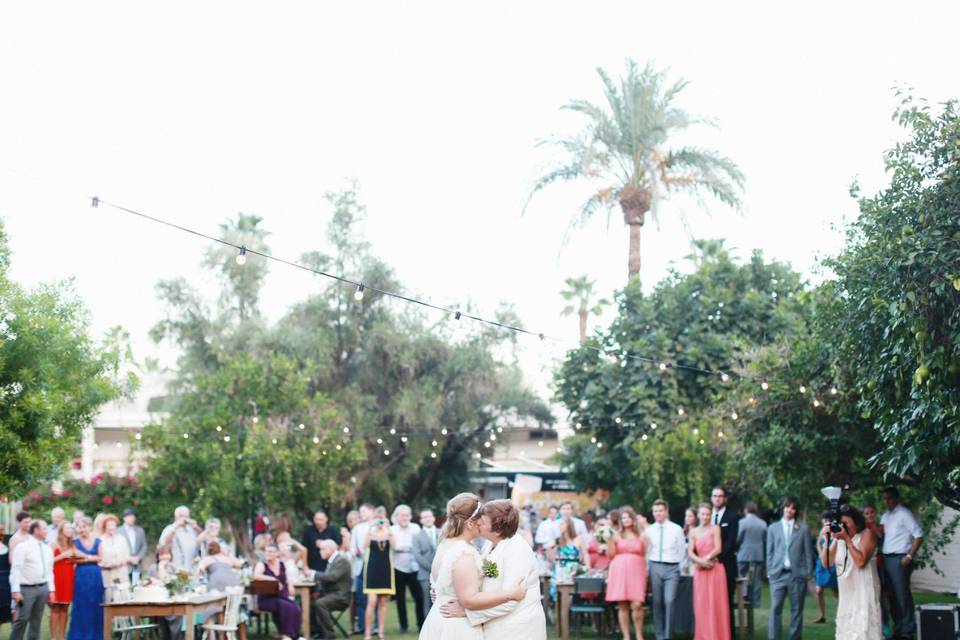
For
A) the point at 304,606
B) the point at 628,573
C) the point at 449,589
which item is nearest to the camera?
the point at 449,589

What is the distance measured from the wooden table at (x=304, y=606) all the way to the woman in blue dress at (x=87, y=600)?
2504mm

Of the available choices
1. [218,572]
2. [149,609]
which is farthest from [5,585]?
[149,609]

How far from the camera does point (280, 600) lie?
15227 millimetres

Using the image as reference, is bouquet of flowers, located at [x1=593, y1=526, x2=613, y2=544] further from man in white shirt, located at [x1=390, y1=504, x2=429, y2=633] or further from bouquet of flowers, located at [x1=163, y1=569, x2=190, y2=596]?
bouquet of flowers, located at [x1=163, y1=569, x2=190, y2=596]

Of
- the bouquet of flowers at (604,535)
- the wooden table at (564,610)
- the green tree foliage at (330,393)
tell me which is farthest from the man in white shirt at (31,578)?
the green tree foliage at (330,393)

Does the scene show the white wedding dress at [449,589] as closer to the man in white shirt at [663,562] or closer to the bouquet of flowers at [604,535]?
the man in white shirt at [663,562]

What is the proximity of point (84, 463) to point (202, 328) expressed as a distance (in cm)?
1573

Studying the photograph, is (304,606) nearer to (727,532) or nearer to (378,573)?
(378,573)

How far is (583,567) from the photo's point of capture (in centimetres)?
1638

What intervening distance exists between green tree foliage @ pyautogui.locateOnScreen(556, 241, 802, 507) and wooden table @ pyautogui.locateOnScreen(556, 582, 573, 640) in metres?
8.45

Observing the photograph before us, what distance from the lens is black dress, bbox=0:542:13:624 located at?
48.5ft

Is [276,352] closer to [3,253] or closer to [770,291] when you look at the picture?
[770,291]

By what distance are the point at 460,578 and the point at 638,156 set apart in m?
22.3

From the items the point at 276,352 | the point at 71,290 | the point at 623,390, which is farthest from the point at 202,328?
the point at 71,290
